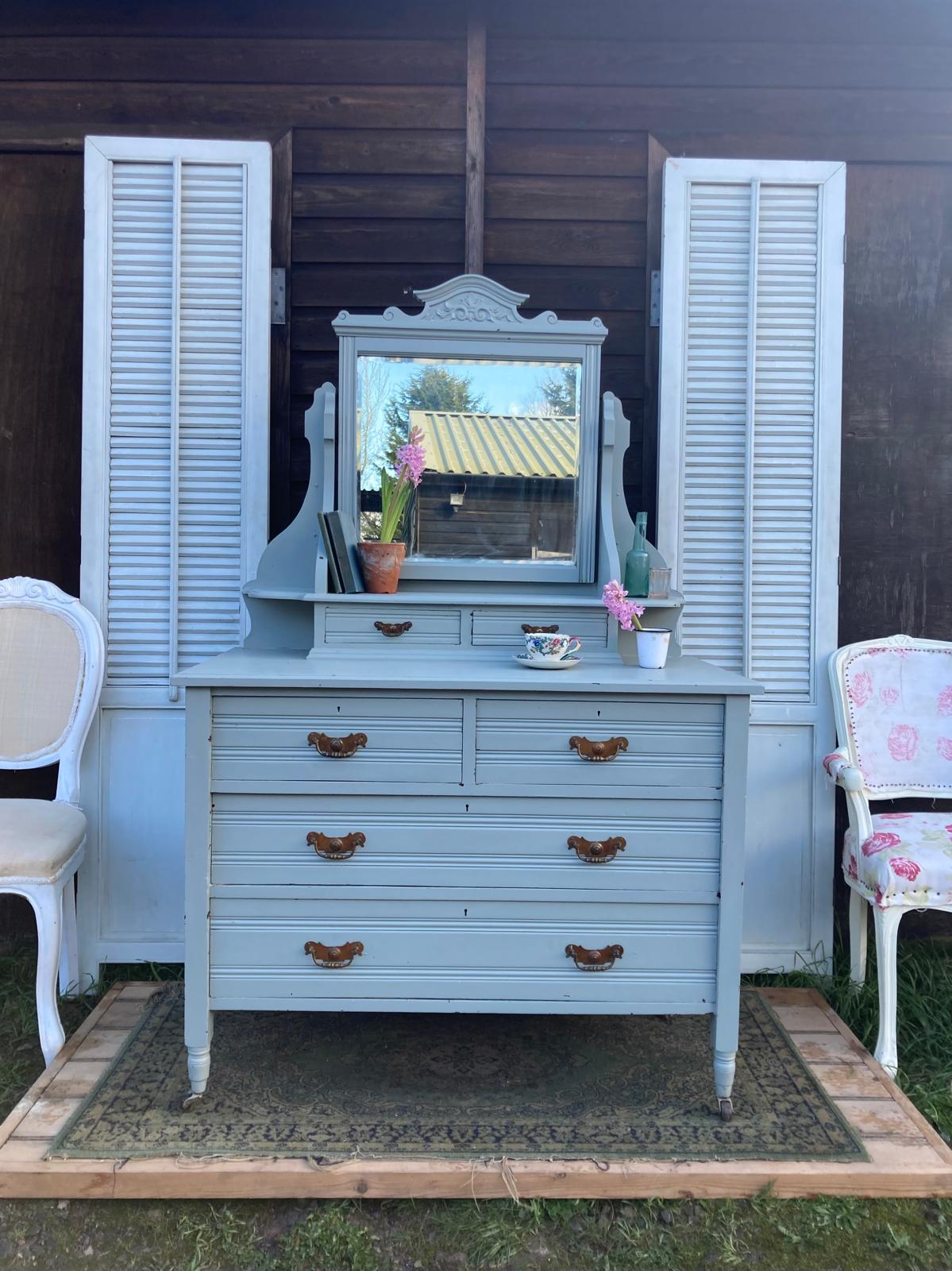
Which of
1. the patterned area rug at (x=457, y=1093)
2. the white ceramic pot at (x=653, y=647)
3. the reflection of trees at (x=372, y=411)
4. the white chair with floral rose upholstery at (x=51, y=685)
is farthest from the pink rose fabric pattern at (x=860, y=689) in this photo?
the white chair with floral rose upholstery at (x=51, y=685)

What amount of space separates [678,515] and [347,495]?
42.9 inches

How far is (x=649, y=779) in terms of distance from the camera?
7.09 feet

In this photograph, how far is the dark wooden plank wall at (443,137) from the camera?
300cm

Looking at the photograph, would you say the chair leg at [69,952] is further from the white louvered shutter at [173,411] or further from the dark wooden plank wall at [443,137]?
the dark wooden plank wall at [443,137]

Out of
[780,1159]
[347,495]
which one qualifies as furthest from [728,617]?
[780,1159]

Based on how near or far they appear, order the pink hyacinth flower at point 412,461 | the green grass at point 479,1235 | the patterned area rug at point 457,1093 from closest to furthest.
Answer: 1. the green grass at point 479,1235
2. the patterned area rug at point 457,1093
3. the pink hyacinth flower at point 412,461

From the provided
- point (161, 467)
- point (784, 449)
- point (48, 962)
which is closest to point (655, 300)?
point (784, 449)

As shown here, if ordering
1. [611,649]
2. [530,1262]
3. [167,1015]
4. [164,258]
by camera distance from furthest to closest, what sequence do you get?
[164,258] < [167,1015] < [611,649] < [530,1262]

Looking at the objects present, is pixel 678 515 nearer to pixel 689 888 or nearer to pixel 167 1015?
pixel 689 888

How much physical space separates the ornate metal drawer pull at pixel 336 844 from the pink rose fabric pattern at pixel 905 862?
1427mm

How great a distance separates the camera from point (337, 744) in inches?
84.0

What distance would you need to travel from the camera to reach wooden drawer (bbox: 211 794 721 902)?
2148 mm

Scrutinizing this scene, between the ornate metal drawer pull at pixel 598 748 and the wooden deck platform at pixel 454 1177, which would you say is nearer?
the wooden deck platform at pixel 454 1177

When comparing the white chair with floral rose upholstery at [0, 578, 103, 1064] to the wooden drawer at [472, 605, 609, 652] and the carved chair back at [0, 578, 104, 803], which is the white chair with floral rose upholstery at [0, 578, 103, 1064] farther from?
the wooden drawer at [472, 605, 609, 652]
